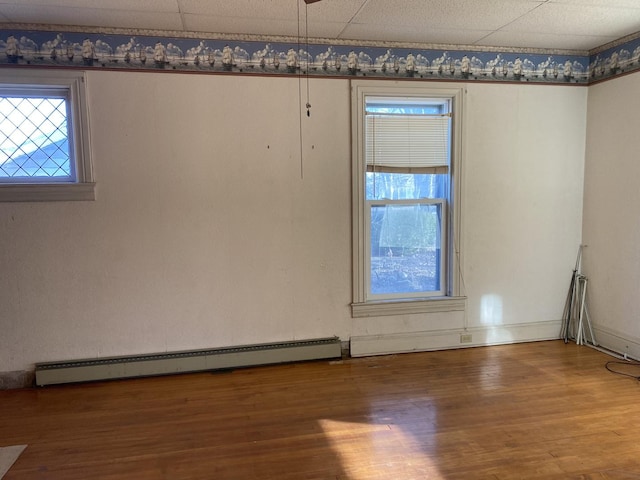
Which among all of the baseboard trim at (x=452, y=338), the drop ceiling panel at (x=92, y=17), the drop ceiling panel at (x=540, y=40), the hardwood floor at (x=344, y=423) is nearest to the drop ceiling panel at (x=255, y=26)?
the drop ceiling panel at (x=92, y=17)

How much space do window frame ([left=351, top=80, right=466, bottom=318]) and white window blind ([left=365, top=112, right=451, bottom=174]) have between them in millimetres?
80

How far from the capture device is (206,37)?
134 inches

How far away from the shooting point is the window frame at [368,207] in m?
3.68

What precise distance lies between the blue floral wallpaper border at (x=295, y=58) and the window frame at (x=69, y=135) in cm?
10

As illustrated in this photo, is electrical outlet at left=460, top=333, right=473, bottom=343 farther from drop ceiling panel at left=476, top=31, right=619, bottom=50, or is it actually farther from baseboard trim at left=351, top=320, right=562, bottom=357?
drop ceiling panel at left=476, top=31, right=619, bottom=50

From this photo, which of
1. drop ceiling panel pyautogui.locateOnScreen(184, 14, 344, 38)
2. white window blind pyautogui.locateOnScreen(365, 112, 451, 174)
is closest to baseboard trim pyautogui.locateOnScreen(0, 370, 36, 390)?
drop ceiling panel pyautogui.locateOnScreen(184, 14, 344, 38)

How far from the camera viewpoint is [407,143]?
150 inches

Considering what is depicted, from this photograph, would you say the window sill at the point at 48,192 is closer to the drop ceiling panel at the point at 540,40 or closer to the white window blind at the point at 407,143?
the white window blind at the point at 407,143

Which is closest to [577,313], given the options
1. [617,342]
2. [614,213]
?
[617,342]

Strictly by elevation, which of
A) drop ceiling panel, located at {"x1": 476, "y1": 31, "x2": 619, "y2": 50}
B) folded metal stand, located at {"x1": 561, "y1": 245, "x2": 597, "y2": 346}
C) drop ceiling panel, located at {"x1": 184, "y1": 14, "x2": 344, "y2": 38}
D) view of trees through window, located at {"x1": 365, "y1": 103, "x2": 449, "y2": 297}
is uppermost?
drop ceiling panel, located at {"x1": 476, "y1": 31, "x2": 619, "y2": 50}

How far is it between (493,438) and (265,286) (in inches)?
79.2

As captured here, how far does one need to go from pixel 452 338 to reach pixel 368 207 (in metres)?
1.47

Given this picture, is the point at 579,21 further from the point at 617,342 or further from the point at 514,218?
the point at 617,342

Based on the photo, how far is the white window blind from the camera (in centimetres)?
376
